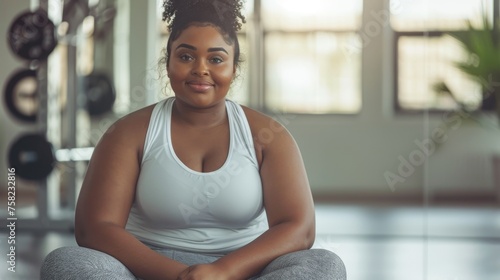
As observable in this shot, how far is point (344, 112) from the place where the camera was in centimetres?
390

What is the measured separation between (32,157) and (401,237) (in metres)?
1.87

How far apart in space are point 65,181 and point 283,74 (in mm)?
1248

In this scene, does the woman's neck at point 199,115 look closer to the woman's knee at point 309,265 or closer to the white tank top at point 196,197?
the white tank top at point 196,197

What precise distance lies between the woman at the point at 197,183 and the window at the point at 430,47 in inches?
92.3

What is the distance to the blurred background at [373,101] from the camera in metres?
3.92

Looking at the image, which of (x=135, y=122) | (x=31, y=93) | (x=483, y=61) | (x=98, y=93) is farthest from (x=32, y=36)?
(x=135, y=122)

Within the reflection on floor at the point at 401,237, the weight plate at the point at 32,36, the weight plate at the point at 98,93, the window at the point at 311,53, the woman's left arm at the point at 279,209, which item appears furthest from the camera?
the weight plate at the point at 32,36

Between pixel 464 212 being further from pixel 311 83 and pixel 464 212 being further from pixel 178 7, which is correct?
pixel 178 7

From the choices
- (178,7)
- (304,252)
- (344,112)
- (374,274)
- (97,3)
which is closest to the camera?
(304,252)

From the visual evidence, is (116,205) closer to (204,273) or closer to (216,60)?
(204,273)

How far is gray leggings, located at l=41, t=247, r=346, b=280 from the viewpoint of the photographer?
1511 millimetres

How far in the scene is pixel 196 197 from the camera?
168 cm

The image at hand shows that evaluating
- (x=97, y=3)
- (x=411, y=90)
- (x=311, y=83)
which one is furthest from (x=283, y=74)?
(x=97, y=3)

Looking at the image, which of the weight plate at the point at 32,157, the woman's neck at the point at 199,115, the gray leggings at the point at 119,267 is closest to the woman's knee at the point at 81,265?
the gray leggings at the point at 119,267
